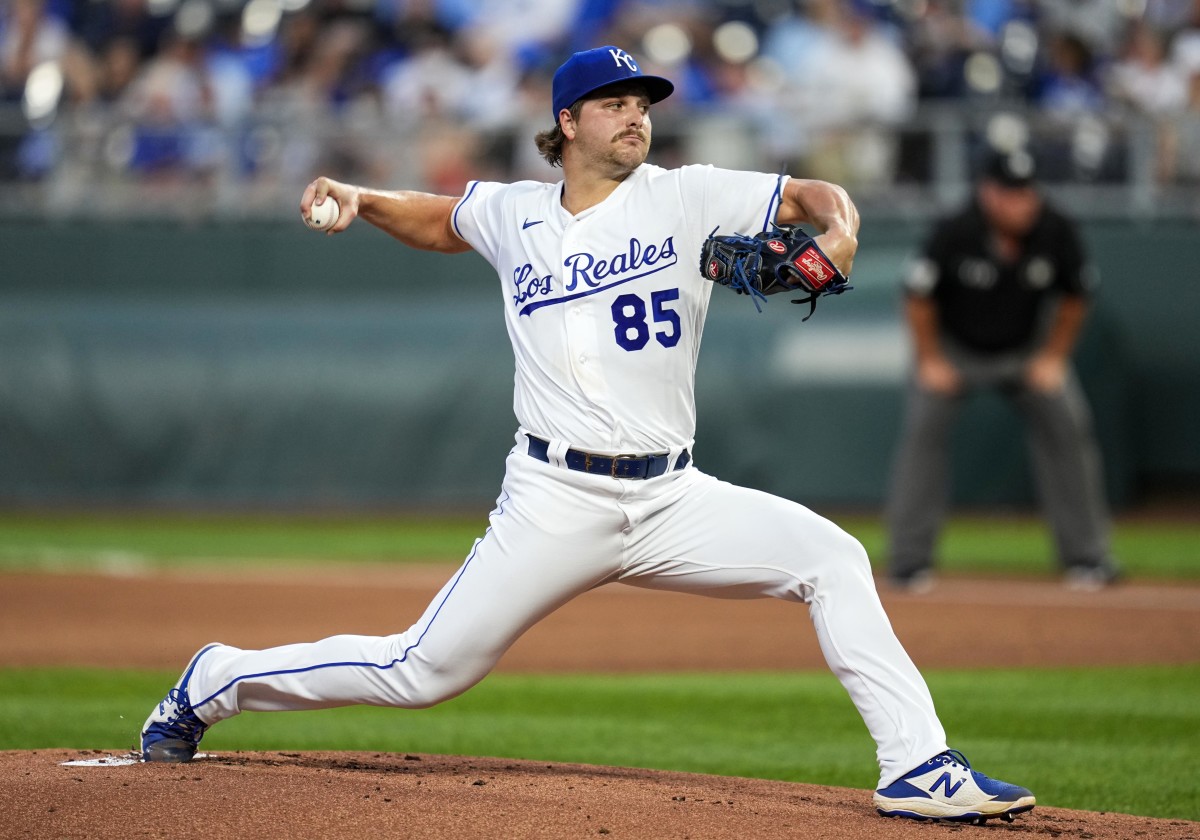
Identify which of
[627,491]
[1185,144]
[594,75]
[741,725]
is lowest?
[741,725]

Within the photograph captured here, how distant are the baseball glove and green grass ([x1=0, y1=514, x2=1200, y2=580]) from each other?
6.80 m

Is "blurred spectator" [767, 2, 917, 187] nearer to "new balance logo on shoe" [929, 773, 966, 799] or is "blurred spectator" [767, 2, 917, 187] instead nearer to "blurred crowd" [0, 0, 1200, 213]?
Answer: "blurred crowd" [0, 0, 1200, 213]

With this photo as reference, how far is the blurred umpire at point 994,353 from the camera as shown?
9.45 meters

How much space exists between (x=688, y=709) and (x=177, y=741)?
8.06 ft

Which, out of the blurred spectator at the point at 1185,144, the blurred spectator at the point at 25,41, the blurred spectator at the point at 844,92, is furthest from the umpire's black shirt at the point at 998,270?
the blurred spectator at the point at 25,41

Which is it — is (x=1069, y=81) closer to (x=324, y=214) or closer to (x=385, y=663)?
(x=324, y=214)

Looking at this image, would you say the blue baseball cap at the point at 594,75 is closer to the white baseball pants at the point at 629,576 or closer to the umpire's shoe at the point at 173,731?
the white baseball pants at the point at 629,576

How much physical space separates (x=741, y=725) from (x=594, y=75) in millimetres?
2812

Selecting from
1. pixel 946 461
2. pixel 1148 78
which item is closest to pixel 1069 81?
pixel 1148 78

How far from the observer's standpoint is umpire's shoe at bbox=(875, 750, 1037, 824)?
4039mm

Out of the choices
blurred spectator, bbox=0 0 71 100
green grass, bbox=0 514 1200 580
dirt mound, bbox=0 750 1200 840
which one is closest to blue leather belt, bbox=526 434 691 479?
dirt mound, bbox=0 750 1200 840

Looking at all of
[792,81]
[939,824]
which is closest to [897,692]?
[939,824]

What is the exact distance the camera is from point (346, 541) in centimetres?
1230

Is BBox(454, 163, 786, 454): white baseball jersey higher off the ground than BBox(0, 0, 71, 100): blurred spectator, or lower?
lower
